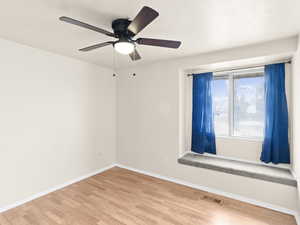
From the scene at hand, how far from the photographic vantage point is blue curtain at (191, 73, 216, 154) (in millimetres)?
3176

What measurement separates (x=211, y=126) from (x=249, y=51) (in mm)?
1467

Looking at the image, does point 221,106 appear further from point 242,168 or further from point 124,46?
point 124,46

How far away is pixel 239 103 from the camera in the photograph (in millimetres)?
3059

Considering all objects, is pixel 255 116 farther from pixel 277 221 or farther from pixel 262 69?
pixel 277 221

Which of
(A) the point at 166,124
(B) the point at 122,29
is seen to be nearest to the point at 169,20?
(B) the point at 122,29

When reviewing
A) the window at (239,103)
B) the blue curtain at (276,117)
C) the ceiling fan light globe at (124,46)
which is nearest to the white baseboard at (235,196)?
the blue curtain at (276,117)

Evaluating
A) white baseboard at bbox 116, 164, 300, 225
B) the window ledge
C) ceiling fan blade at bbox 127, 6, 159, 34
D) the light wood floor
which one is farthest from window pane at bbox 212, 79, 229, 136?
ceiling fan blade at bbox 127, 6, 159, 34

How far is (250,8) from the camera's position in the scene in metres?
1.53

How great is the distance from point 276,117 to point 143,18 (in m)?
2.61

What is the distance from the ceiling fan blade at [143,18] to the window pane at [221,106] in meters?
2.33

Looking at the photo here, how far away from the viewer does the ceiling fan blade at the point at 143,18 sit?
1.18 metres

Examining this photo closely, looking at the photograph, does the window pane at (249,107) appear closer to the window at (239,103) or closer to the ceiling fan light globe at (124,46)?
the window at (239,103)

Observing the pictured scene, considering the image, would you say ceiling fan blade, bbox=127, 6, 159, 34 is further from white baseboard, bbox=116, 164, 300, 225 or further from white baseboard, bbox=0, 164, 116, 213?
white baseboard, bbox=0, 164, 116, 213

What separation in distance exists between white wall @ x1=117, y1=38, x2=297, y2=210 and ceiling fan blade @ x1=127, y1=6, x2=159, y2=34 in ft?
5.79
